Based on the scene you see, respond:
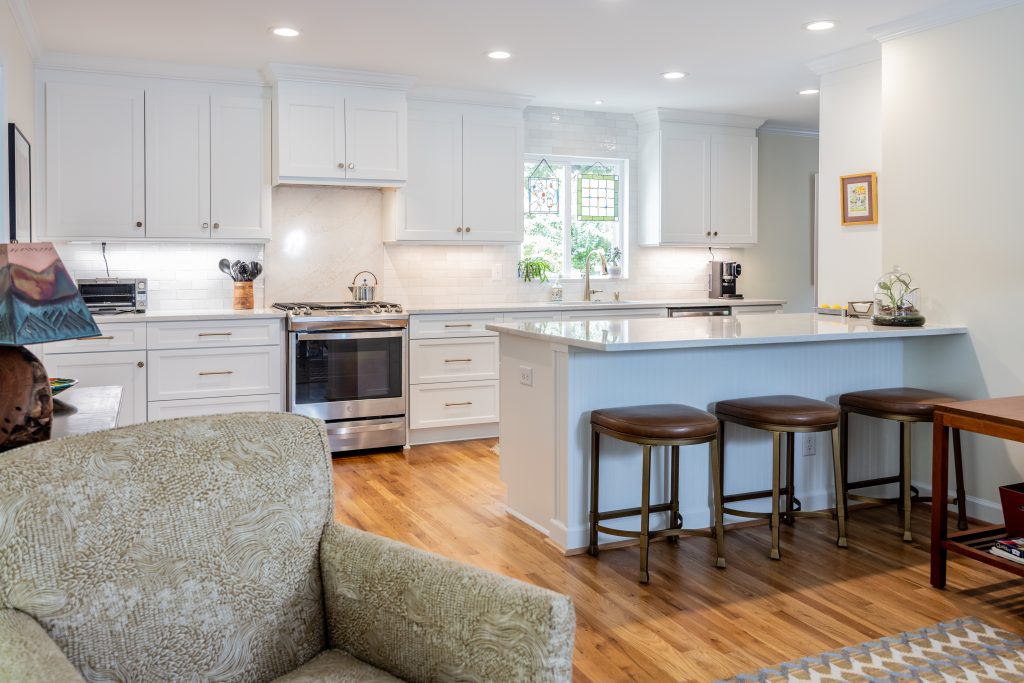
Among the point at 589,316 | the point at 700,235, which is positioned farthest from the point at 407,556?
the point at 700,235

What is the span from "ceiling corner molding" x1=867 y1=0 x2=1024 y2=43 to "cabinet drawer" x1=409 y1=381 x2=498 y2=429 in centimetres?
307

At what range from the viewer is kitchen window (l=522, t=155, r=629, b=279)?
6395 mm

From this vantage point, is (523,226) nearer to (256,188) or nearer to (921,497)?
(256,188)

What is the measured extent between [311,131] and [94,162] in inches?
49.7

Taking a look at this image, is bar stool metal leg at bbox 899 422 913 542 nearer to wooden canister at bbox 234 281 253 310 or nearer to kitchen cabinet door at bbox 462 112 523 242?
kitchen cabinet door at bbox 462 112 523 242

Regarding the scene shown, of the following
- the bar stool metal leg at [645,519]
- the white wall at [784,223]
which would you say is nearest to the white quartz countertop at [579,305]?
the white wall at [784,223]

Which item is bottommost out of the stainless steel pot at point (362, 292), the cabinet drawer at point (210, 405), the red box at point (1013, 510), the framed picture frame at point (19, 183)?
the red box at point (1013, 510)

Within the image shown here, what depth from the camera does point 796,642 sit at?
8.32 ft

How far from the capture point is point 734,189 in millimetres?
6598

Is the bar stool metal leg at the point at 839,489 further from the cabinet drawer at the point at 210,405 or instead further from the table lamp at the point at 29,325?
the cabinet drawer at the point at 210,405

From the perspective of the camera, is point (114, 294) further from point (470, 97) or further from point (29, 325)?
point (29, 325)

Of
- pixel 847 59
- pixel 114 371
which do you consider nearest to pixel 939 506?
pixel 847 59

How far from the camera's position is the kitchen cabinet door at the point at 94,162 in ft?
15.5

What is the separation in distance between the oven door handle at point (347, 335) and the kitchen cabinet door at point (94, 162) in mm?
1159
